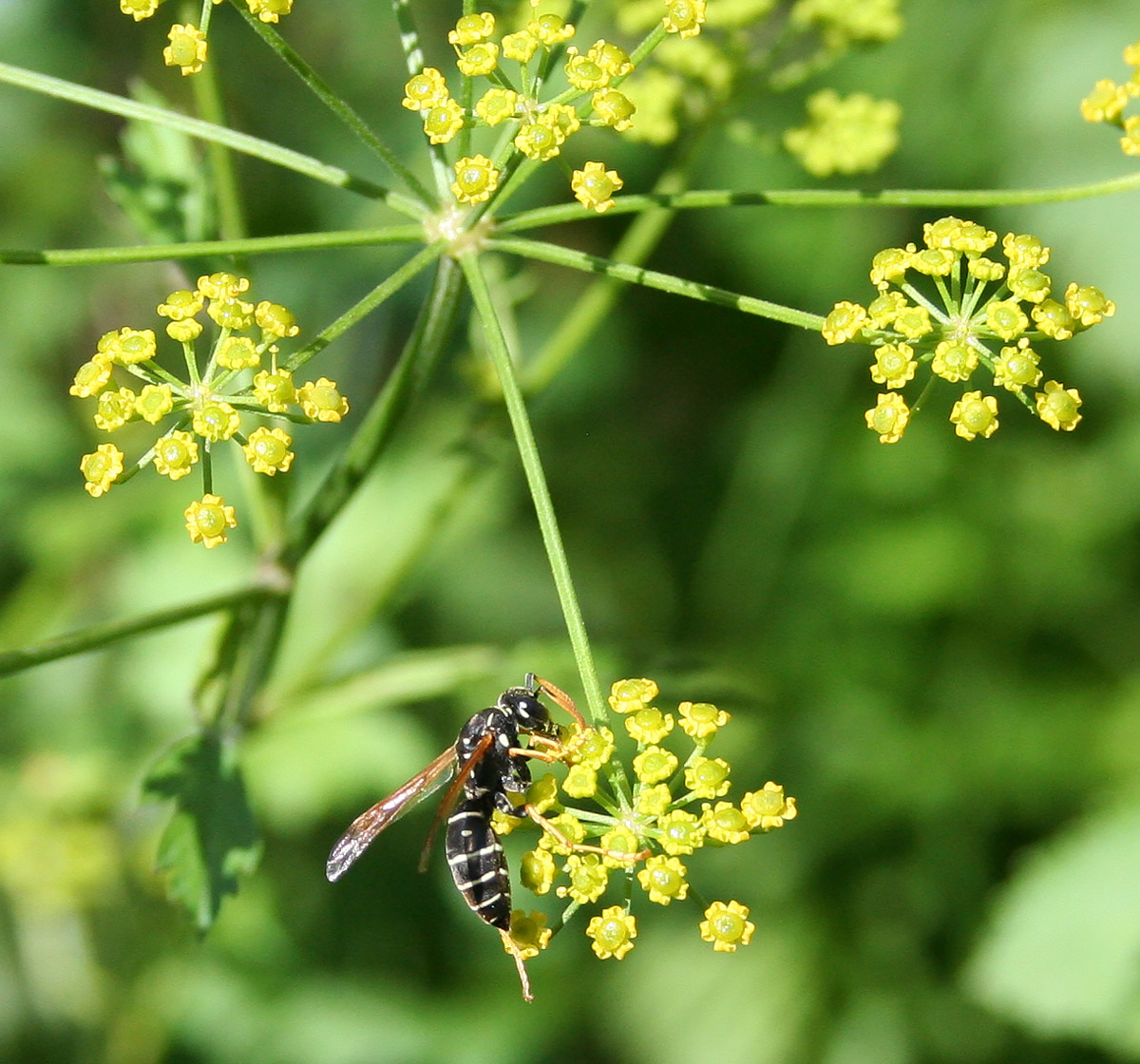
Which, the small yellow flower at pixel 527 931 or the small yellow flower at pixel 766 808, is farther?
the small yellow flower at pixel 527 931

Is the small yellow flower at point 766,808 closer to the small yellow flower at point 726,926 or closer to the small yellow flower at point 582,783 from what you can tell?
the small yellow flower at point 726,926

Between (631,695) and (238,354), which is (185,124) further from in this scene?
(631,695)

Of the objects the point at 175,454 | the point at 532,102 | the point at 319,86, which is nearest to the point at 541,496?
the point at 175,454

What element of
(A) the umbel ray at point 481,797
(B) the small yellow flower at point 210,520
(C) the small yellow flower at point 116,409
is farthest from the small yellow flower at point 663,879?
(C) the small yellow flower at point 116,409

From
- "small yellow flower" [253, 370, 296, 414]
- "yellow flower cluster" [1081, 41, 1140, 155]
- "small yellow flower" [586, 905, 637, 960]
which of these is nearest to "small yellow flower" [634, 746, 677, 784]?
"small yellow flower" [586, 905, 637, 960]

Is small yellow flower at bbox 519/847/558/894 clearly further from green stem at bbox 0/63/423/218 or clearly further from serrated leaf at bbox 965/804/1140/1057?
serrated leaf at bbox 965/804/1140/1057

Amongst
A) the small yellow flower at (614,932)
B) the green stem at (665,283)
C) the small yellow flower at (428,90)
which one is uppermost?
the small yellow flower at (428,90)
